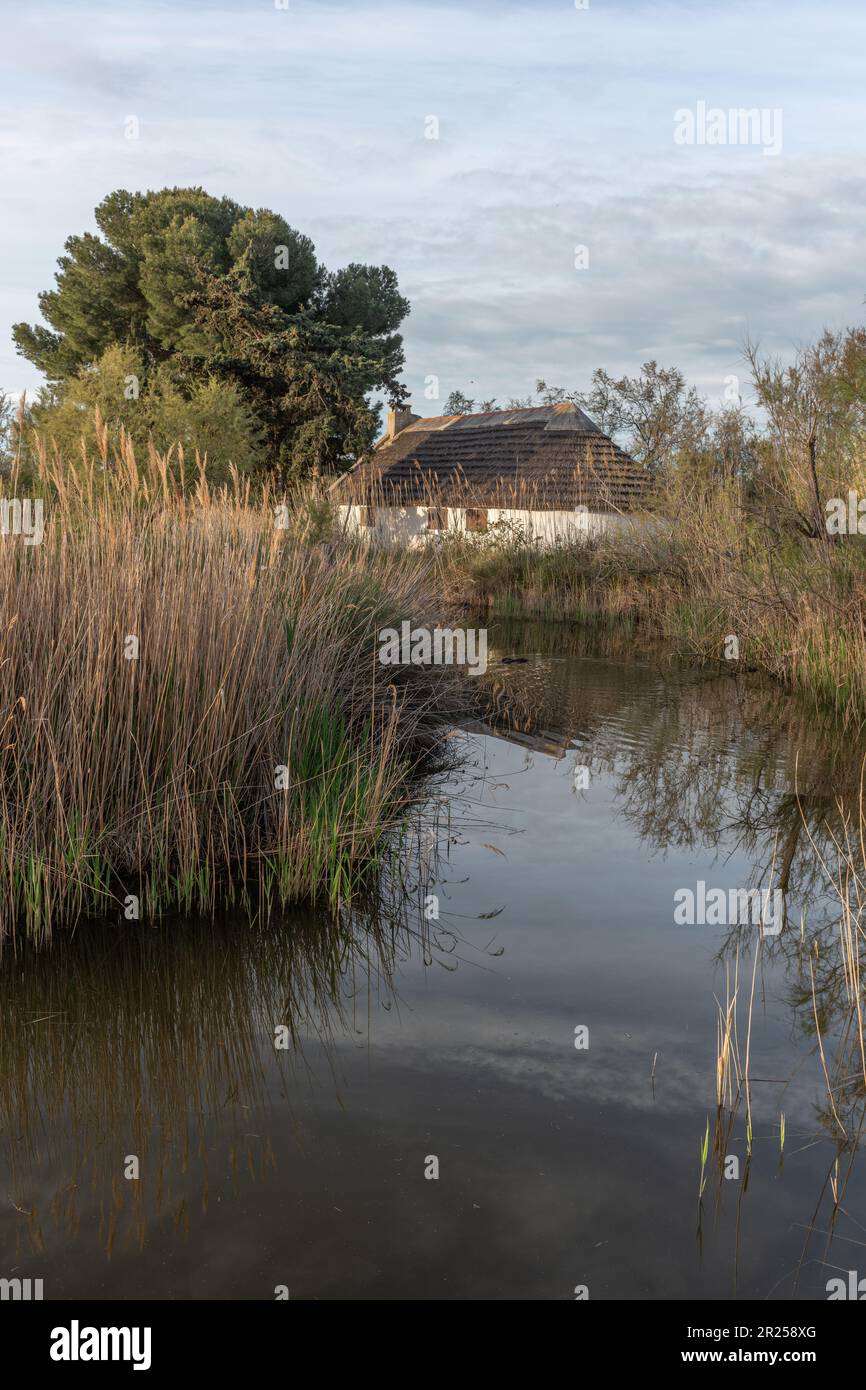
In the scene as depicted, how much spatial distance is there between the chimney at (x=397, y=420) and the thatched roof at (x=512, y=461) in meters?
1.28

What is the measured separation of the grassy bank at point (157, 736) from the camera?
14.4 ft

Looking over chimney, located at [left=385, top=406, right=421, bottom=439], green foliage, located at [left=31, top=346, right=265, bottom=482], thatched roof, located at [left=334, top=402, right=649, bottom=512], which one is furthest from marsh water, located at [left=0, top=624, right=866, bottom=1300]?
chimney, located at [left=385, top=406, right=421, bottom=439]

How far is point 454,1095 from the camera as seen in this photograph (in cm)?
A: 326

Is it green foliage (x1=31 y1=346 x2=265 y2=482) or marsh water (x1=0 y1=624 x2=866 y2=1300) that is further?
green foliage (x1=31 y1=346 x2=265 y2=482)

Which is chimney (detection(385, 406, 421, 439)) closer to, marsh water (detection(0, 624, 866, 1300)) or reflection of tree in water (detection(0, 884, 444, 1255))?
marsh water (detection(0, 624, 866, 1300))

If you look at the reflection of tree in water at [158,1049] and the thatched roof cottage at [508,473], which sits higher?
the thatched roof cottage at [508,473]

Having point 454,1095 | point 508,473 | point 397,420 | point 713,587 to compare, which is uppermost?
point 397,420

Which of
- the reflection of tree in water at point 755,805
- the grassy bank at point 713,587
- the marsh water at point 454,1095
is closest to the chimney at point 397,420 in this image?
the grassy bank at point 713,587

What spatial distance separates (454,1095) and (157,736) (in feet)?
7.71

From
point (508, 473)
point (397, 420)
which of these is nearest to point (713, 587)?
point (508, 473)

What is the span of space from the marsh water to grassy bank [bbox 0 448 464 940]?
29 cm

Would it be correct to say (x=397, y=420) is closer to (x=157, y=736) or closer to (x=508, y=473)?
(x=508, y=473)

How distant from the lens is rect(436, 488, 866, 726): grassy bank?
400 inches

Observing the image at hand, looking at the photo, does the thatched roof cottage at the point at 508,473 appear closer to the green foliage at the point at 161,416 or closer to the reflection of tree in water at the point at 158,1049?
the green foliage at the point at 161,416
